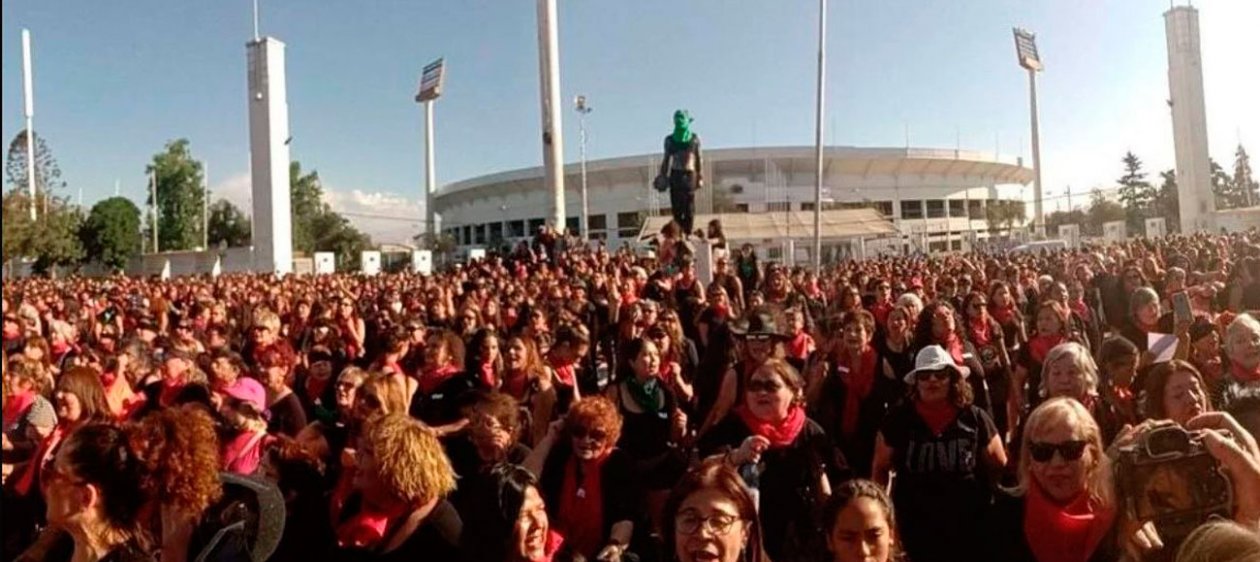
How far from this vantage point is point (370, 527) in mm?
A: 3104

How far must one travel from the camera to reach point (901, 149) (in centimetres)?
7988

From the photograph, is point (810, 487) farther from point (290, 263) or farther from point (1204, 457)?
point (290, 263)

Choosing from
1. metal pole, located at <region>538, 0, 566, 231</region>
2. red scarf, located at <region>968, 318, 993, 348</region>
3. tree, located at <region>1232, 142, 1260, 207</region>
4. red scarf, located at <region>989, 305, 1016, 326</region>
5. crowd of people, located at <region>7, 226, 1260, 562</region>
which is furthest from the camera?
tree, located at <region>1232, 142, 1260, 207</region>

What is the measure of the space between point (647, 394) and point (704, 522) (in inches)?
76.6

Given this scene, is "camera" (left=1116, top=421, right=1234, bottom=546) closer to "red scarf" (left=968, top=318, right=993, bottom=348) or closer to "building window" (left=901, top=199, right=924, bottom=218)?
"red scarf" (left=968, top=318, right=993, bottom=348)

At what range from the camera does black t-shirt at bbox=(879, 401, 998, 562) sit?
12.4ft

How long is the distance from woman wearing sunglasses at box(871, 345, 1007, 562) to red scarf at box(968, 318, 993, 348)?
281cm

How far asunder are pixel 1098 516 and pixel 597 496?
6.14 ft

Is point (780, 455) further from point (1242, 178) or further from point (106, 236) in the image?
point (1242, 178)

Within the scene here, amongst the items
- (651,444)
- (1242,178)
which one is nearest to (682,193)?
(651,444)

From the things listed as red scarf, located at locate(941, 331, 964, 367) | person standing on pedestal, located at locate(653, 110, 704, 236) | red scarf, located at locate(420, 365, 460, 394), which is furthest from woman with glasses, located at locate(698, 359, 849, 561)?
person standing on pedestal, located at locate(653, 110, 704, 236)

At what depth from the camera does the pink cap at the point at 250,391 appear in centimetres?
523

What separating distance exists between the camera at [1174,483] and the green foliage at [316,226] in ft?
230

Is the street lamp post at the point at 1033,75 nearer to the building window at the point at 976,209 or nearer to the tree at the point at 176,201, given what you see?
the building window at the point at 976,209
